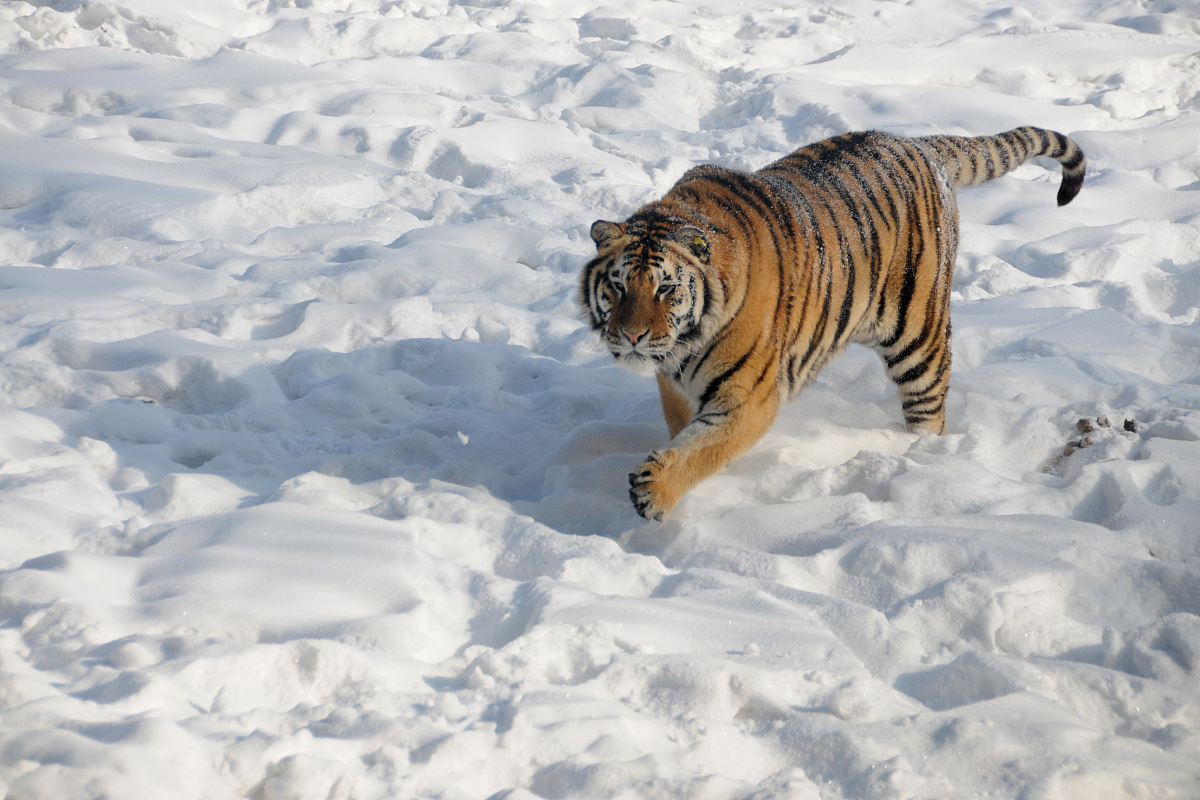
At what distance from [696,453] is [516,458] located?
0.77m

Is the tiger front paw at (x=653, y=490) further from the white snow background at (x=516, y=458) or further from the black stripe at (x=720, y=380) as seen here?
the black stripe at (x=720, y=380)

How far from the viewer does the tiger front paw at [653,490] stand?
2.72m

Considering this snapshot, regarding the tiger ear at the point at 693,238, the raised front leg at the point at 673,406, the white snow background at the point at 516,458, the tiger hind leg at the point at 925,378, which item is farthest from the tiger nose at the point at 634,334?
the tiger hind leg at the point at 925,378

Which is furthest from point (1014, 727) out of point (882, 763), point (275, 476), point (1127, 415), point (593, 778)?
point (275, 476)

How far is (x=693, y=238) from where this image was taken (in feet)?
9.16

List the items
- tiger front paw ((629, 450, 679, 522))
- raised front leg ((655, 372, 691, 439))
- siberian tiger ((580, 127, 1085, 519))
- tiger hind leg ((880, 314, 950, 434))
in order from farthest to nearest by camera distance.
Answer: tiger hind leg ((880, 314, 950, 434)) < raised front leg ((655, 372, 691, 439)) < siberian tiger ((580, 127, 1085, 519)) < tiger front paw ((629, 450, 679, 522))

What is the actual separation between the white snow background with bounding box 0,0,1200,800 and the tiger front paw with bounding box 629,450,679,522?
11cm

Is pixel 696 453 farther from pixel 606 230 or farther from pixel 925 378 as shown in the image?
pixel 925 378

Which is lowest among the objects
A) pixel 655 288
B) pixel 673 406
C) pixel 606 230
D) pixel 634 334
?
pixel 673 406

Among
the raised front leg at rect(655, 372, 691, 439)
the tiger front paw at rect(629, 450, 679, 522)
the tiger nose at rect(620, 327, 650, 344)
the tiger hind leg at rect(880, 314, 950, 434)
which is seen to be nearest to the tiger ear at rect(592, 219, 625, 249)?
the tiger nose at rect(620, 327, 650, 344)

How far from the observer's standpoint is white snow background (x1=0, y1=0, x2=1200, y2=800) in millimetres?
1786

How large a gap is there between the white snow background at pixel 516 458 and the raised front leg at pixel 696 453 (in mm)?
140

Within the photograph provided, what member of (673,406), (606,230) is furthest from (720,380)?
(606,230)

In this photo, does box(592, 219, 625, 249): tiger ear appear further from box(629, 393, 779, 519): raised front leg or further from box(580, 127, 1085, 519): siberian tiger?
box(629, 393, 779, 519): raised front leg
